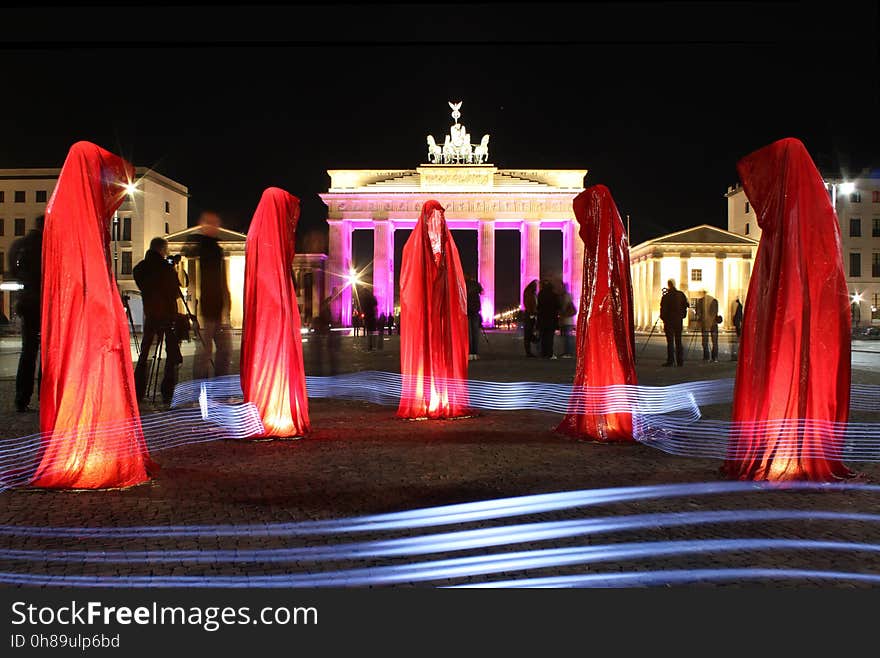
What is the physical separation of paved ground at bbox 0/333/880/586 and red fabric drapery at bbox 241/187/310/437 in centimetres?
36

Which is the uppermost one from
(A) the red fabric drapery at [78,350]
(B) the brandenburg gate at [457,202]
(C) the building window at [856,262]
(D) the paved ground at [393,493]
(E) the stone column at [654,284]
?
(B) the brandenburg gate at [457,202]

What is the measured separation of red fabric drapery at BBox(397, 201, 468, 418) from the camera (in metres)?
7.75

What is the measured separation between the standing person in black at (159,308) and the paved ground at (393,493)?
1.52m

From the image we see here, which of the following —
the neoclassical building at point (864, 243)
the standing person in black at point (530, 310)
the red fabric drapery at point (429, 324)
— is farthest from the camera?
the neoclassical building at point (864, 243)

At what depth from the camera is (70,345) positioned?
4.49 metres

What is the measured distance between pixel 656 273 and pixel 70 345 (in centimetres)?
5299

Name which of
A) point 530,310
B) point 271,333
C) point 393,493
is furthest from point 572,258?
point 393,493

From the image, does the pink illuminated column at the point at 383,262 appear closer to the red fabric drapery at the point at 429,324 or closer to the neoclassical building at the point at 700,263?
the neoclassical building at the point at 700,263

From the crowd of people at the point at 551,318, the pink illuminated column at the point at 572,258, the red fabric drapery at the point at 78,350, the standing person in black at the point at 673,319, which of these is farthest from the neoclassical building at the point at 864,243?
the red fabric drapery at the point at 78,350

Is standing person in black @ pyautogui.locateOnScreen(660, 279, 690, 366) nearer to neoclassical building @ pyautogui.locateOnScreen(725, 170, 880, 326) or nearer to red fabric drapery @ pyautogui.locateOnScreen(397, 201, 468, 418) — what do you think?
red fabric drapery @ pyautogui.locateOnScreen(397, 201, 468, 418)

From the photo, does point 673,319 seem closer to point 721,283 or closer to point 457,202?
point 721,283

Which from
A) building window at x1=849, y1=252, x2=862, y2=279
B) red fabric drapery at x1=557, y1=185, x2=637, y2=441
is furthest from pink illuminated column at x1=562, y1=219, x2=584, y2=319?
red fabric drapery at x1=557, y1=185, x2=637, y2=441

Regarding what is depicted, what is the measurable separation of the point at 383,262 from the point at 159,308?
54.1m

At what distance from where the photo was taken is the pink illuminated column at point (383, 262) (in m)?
61.5
